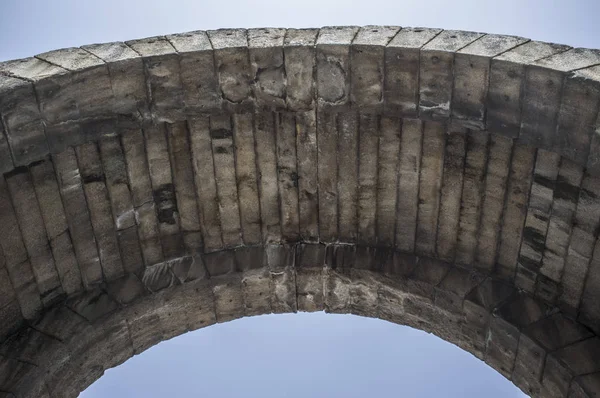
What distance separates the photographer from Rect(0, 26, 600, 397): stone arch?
634 centimetres

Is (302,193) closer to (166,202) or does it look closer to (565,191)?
(166,202)

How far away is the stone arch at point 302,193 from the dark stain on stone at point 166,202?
0.6 inches

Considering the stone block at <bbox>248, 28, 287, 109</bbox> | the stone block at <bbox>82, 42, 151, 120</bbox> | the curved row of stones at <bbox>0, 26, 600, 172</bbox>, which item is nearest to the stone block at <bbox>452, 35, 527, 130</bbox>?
the curved row of stones at <bbox>0, 26, 600, 172</bbox>

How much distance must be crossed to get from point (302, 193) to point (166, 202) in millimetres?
1350

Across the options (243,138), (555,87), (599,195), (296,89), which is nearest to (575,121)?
(555,87)

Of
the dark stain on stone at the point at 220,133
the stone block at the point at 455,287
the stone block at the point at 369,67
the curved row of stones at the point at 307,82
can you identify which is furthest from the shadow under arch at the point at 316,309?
the stone block at the point at 369,67

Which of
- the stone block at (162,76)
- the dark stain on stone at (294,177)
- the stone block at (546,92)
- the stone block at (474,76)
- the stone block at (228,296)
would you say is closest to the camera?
the stone block at (546,92)

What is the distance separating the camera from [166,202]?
731 cm

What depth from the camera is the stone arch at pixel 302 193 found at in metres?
6.34

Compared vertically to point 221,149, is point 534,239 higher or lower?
lower

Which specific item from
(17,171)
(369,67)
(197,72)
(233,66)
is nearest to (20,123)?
(17,171)

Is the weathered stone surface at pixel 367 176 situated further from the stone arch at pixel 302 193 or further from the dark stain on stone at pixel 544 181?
the dark stain on stone at pixel 544 181

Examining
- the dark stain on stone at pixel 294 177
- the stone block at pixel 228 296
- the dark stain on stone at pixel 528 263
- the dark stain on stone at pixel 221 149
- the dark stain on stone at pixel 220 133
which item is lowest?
the stone block at pixel 228 296

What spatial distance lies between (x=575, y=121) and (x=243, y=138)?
300 cm
